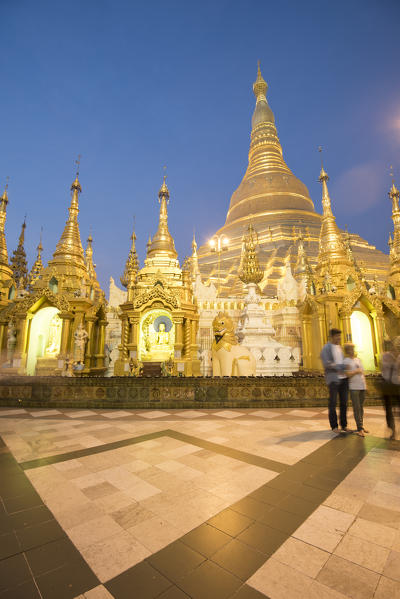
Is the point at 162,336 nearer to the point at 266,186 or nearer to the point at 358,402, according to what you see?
the point at 358,402

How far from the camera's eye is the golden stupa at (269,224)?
2998 centimetres

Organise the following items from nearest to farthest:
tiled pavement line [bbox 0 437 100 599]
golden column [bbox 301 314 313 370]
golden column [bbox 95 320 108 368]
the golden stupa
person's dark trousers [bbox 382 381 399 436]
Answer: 1. tiled pavement line [bbox 0 437 100 599]
2. person's dark trousers [bbox 382 381 399 436]
3. golden column [bbox 301 314 313 370]
4. golden column [bbox 95 320 108 368]
5. the golden stupa

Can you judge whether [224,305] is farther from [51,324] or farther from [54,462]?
[54,462]

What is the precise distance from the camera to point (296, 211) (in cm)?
3806

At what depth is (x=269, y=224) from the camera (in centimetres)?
3719

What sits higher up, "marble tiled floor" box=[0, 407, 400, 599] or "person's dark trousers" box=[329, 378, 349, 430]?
"person's dark trousers" box=[329, 378, 349, 430]

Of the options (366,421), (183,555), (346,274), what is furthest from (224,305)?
(183,555)

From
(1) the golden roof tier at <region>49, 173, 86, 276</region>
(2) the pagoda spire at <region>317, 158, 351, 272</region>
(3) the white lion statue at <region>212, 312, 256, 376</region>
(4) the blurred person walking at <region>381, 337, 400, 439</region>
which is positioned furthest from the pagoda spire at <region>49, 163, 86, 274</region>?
(4) the blurred person walking at <region>381, 337, 400, 439</region>

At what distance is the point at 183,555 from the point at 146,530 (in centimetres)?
42

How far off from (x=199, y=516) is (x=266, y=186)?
45.3m

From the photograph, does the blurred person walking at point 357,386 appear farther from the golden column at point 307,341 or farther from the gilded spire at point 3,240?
the gilded spire at point 3,240

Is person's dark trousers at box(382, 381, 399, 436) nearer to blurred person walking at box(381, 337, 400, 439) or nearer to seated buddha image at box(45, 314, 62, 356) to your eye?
blurred person walking at box(381, 337, 400, 439)

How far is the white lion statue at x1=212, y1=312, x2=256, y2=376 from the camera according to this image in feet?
29.0

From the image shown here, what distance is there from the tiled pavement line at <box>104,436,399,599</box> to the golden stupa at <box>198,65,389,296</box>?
2248cm
